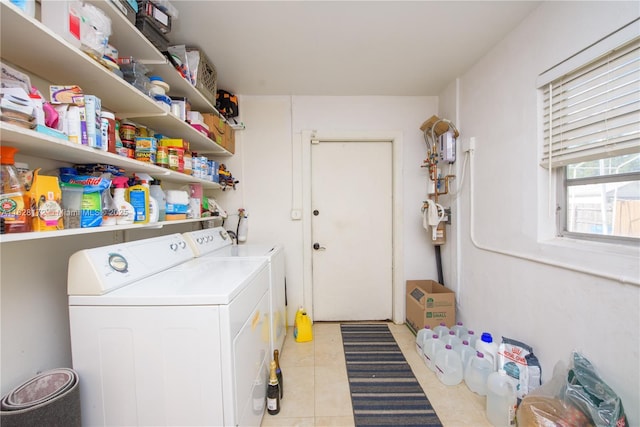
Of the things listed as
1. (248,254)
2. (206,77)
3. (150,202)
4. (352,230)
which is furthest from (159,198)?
(352,230)

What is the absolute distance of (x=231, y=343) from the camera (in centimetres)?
90

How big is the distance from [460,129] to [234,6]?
6.24ft

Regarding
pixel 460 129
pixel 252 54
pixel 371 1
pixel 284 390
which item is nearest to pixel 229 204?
pixel 252 54

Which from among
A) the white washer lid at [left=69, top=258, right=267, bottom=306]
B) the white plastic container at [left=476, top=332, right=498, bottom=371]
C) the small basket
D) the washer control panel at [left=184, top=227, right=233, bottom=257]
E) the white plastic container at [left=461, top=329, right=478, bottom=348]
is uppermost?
the small basket

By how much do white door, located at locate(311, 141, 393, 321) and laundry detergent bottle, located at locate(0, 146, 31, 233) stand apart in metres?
1.92

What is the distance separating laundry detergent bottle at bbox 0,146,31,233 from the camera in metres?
0.68

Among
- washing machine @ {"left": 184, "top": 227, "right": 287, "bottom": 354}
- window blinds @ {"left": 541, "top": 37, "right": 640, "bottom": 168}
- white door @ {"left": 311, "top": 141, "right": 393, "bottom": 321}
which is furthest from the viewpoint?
white door @ {"left": 311, "top": 141, "right": 393, "bottom": 321}

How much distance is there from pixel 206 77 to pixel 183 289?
4.98 ft

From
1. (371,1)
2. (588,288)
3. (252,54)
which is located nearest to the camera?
(588,288)

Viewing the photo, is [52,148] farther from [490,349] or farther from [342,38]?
[490,349]

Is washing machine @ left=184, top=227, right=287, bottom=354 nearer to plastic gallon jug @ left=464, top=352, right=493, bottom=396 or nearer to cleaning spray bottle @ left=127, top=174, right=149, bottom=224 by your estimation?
cleaning spray bottle @ left=127, top=174, right=149, bottom=224

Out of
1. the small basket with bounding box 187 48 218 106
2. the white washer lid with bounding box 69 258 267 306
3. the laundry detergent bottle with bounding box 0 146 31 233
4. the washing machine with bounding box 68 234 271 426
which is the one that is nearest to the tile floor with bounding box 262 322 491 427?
the washing machine with bounding box 68 234 271 426

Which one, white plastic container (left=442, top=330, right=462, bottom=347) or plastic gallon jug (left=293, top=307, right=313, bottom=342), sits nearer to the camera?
white plastic container (left=442, top=330, right=462, bottom=347)

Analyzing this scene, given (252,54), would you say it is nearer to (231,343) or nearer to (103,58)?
(103,58)
